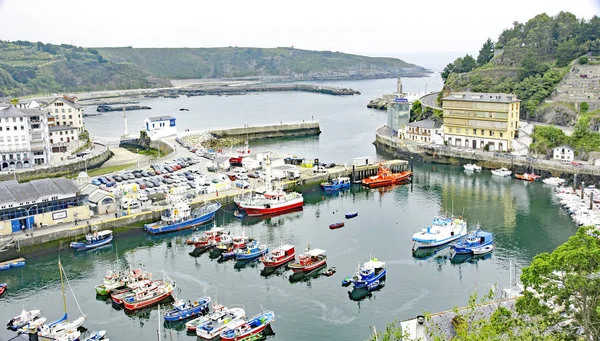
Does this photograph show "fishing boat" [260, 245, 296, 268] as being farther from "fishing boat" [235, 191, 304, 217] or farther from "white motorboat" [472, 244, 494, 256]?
"white motorboat" [472, 244, 494, 256]

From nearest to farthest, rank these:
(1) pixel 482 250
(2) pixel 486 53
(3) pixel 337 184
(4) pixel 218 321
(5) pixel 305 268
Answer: (4) pixel 218 321 → (5) pixel 305 268 → (1) pixel 482 250 → (3) pixel 337 184 → (2) pixel 486 53

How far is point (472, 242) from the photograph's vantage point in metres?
26.8

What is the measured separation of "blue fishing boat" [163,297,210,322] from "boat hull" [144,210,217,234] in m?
9.12

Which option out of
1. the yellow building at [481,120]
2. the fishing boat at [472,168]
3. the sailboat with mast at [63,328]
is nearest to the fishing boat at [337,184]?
the fishing boat at [472,168]

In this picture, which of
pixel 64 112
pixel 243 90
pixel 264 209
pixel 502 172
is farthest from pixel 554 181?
pixel 243 90

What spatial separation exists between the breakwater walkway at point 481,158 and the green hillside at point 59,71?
82.8 meters

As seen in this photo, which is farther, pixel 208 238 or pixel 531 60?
pixel 531 60

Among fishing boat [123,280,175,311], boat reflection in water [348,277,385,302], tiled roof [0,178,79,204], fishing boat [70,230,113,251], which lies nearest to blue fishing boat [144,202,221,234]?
fishing boat [70,230,113,251]

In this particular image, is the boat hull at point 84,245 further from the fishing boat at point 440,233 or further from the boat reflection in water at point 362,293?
the fishing boat at point 440,233

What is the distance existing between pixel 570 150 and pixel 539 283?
34.2m

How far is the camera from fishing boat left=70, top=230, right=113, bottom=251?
27.8 metres

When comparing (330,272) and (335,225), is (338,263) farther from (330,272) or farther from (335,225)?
(335,225)

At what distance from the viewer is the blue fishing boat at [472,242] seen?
26719 millimetres

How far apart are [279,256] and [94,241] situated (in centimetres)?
924
